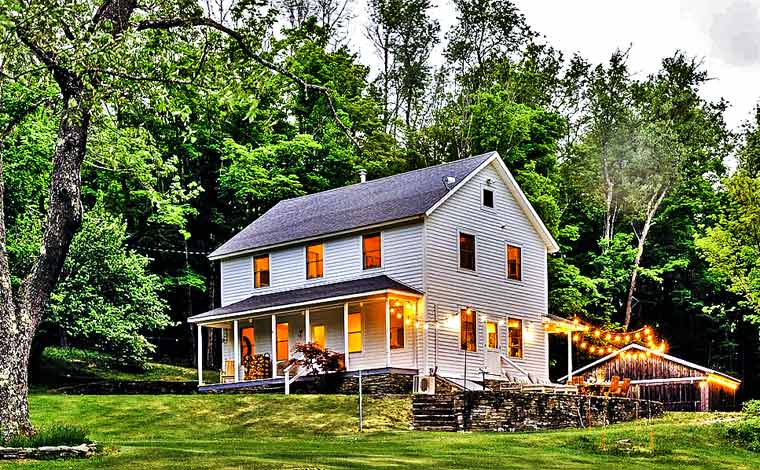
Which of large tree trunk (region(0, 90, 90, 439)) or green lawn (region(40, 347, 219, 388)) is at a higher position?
large tree trunk (region(0, 90, 90, 439))

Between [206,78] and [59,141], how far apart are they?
8.81ft

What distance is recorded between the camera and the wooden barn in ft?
133

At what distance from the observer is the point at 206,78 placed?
16719 mm

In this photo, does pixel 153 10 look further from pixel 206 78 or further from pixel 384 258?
pixel 384 258

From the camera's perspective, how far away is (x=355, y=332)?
112 feet

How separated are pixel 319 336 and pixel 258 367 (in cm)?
227

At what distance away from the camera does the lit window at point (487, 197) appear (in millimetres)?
35406

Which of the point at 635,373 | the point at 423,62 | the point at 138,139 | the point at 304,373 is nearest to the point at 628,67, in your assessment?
the point at 423,62

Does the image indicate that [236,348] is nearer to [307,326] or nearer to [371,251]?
[307,326]

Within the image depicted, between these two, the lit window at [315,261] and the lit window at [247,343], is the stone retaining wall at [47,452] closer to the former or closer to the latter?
the lit window at [315,261]

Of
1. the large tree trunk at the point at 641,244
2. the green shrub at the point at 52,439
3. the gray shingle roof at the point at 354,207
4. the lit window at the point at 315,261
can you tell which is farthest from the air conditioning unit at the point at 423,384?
the large tree trunk at the point at 641,244

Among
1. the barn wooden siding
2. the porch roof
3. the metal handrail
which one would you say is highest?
the porch roof

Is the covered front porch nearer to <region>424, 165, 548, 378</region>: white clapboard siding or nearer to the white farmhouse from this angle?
the white farmhouse

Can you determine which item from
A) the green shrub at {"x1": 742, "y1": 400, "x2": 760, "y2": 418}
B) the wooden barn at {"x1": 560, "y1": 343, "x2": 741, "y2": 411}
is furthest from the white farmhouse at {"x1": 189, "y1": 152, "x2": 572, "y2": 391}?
the green shrub at {"x1": 742, "y1": 400, "x2": 760, "y2": 418}
